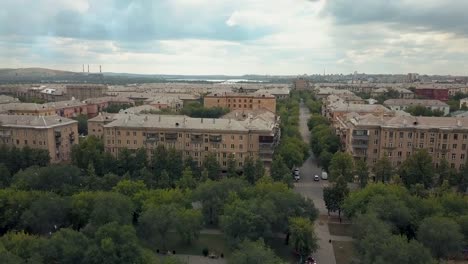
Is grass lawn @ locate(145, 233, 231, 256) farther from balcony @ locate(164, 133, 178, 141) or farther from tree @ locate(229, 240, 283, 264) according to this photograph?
balcony @ locate(164, 133, 178, 141)

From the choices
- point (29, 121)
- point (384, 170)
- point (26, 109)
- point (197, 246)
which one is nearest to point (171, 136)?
point (29, 121)

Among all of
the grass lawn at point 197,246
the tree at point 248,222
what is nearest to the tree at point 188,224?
the grass lawn at point 197,246

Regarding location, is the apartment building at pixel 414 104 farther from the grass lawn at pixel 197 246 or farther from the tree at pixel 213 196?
the grass lawn at pixel 197 246

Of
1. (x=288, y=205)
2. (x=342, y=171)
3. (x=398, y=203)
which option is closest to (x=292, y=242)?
(x=288, y=205)

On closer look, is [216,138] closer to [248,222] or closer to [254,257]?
[248,222]

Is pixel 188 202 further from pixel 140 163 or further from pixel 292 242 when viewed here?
pixel 140 163

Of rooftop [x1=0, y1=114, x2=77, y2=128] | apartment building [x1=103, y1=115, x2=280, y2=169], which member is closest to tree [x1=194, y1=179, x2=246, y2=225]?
apartment building [x1=103, y1=115, x2=280, y2=169]

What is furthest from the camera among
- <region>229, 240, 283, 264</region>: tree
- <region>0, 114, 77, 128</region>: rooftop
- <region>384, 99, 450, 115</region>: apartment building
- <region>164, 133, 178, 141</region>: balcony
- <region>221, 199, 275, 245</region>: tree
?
<region>384, 99, 450, 115</region>: apartment building
